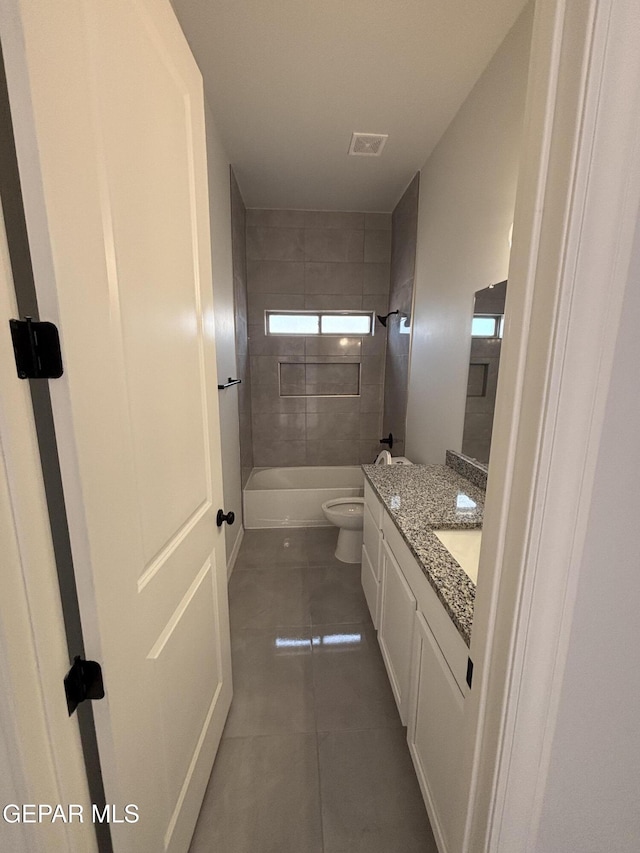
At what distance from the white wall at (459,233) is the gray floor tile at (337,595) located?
3.14 feet

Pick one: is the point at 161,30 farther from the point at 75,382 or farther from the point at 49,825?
the point at 49,825

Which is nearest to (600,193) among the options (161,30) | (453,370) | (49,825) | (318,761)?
(161,30)

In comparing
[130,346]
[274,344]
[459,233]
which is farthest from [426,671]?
[274,344]

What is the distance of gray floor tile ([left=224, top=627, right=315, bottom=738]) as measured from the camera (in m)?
1.44

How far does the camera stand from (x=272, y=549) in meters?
2.79

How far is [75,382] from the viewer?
56cm

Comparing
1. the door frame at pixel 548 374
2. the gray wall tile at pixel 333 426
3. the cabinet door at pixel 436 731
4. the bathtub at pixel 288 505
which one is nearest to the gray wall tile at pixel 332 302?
the gray wall tile at pixel 333 426

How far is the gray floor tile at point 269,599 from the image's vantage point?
201cm

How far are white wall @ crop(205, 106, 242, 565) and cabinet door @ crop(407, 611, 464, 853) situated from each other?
4.84 feet

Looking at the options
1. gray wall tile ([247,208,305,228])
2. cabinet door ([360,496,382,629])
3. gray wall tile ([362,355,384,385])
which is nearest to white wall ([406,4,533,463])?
cabinet door ([360,496,382,629])

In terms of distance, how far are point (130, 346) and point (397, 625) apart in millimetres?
1364

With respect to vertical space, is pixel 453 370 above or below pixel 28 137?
below

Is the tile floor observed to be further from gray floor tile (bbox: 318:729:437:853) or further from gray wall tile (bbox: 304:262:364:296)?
gray wall tile (bbox: 304:262:364:296)

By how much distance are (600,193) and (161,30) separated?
106 centimetres
